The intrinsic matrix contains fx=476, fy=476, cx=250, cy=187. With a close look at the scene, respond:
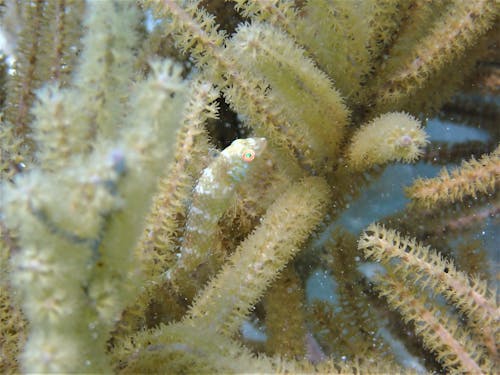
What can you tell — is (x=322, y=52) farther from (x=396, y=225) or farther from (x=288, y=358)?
(x=288, y=358)

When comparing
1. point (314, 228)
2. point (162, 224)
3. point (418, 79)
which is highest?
point (418, 79)

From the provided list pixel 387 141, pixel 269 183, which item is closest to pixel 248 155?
pixel 269 183

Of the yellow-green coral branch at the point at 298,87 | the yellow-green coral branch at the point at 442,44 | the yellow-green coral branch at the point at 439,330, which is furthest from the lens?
the yellow-green coral branch at the point at 442,44

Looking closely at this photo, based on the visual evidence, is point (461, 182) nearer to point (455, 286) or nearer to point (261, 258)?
point (455, 286)

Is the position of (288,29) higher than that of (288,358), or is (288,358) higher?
(288,29)

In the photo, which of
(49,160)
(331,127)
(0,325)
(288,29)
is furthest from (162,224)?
(288,29)

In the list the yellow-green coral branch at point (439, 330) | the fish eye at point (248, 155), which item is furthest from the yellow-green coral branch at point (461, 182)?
the fish eye at point (248, 155)

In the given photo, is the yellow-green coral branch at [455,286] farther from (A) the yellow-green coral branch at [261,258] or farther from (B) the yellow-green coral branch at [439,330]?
(A) the yellow-green coral branch at [261,258]

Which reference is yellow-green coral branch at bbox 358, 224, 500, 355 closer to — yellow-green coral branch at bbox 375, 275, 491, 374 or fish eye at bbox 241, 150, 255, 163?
yellow-green coral branch at bbox 375, 275, 491, 374

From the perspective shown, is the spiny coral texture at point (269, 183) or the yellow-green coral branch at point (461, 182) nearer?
the spiny coral texture at point (269, 183)
